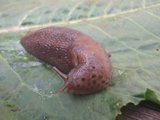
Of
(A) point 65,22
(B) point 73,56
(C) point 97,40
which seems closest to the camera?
(B) point 73,56

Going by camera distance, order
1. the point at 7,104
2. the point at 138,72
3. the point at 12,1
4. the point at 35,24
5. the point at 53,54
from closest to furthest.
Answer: the point at 7,104 < the point at 138,72 < the point at 53,54 < the point at 35,24 < the point at 12,1

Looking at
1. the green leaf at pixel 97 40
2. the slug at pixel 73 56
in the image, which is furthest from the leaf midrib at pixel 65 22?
the slug at pixel 73 56

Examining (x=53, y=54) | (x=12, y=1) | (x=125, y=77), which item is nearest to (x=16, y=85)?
(x=53, y=54)

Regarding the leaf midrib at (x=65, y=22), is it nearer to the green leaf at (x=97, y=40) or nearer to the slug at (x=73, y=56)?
the green leaf at (x=97, y=40)

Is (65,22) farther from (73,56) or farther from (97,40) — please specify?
(73,56)

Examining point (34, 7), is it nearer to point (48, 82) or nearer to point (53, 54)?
point (53, 54)

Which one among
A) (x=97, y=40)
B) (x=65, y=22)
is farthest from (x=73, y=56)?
(x=65, y=22)
